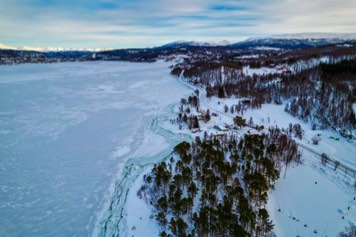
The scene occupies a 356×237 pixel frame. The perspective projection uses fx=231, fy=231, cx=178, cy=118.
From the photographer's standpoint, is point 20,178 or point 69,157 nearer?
point 20,178

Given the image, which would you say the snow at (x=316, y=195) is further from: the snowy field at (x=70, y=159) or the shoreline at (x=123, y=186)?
the snowy field at (x=70, y=159)

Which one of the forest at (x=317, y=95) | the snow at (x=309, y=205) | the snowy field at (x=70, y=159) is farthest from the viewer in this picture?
the forest at (x=317, y=95)

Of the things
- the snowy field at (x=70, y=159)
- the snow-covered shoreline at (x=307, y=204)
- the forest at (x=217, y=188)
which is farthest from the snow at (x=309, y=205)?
the snowy field at (x=70, y=159)

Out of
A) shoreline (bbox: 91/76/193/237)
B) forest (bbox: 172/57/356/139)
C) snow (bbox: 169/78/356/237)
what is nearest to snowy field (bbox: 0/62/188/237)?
shoreline (bbox: 91/76/193/237)

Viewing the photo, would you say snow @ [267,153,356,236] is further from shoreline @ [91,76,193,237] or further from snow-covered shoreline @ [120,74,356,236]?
shoreline @ [91,76,193,237]

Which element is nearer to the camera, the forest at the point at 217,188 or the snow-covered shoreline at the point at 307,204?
the forest at the point at 217,188

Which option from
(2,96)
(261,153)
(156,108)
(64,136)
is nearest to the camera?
(261,153)

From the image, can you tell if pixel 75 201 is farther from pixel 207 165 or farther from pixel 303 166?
pixel 303 166

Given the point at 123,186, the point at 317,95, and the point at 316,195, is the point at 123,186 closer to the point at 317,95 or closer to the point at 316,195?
the point at 316,195

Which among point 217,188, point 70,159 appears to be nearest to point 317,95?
point 217,188

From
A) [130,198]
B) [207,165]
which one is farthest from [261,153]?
[130,198]

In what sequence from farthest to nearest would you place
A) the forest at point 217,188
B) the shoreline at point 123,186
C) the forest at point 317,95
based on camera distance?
the forest at point 317,95 < the shoreline at point 123,186 < the forest at point 217,188
